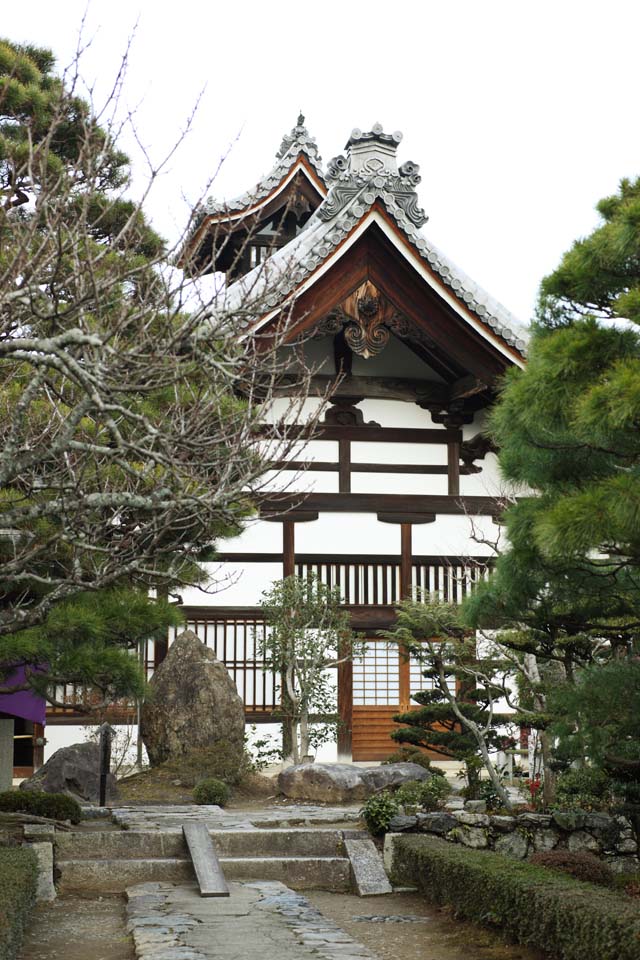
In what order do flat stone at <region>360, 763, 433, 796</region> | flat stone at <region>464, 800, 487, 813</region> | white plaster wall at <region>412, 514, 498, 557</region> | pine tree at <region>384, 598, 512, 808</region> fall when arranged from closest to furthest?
1. flat stone at <region>464, 800, 487, 813</region>
2. pine tree at <region>384, 598, 512, 808</region>
3. flat stone at <region>360, 763, 433, 796</region>
4. white plaster wall at <region>412, 514, 498, 557</region>

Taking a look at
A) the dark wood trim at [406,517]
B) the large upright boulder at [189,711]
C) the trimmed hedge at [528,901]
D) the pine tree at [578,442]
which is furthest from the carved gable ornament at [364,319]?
the pine tree at [578,442]

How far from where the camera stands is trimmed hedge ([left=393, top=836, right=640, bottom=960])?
23.5 ft

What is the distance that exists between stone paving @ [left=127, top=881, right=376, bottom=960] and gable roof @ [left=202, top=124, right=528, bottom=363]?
887 cm

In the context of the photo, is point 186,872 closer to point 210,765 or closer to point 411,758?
point 210,765

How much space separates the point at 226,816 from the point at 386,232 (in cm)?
949

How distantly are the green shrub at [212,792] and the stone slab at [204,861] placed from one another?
8.14ft

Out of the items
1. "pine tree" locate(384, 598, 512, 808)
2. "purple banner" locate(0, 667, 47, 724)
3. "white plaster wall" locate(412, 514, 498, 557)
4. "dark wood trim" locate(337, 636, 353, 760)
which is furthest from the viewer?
"white plaster wall" locate(412, 514, 498, 557)

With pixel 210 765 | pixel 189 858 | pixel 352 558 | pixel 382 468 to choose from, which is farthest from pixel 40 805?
pixel 382 468

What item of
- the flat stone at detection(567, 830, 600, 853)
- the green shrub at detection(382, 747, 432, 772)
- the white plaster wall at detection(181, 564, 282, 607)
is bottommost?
the flat stone at detection(567, 830, 600, 853)

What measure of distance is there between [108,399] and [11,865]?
4.89 metres

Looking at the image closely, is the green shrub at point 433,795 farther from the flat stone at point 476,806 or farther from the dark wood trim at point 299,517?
the dark wood trim at point 299,517

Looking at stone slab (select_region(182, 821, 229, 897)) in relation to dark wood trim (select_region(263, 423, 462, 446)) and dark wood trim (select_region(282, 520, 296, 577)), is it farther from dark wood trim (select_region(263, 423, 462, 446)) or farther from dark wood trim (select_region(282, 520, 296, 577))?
dark wood trim (select_region(263, 423, 462, 446))

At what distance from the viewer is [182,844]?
1223cm

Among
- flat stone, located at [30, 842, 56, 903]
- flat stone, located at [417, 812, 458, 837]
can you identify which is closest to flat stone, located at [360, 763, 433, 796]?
flat stone, located at [417, 812, 458, 837]
